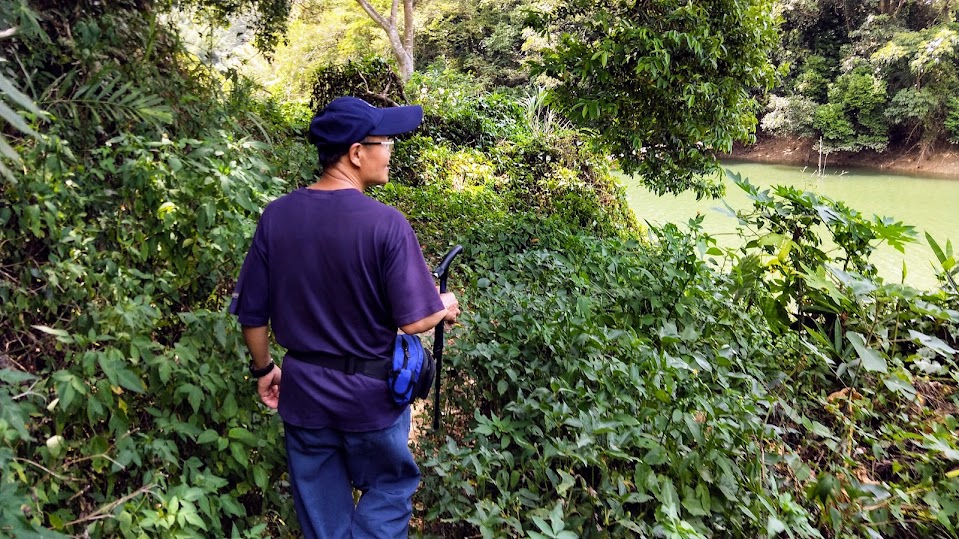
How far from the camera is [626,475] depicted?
182 cm

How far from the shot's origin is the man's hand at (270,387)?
1.84 meters

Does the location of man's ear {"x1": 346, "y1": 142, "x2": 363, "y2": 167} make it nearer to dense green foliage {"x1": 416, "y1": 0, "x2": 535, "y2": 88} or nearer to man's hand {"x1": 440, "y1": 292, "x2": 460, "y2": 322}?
man's hand {"x1": 440, "y1": 292, "x2": 460, "y2": 322}

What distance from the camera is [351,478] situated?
69.6 inches

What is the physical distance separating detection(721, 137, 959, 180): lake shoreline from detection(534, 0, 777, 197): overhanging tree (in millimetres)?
14478

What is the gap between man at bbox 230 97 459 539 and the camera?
1.54m

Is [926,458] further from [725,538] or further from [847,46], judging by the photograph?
[847,46]

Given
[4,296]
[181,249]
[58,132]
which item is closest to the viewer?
[4,296]

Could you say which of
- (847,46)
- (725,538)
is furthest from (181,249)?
(847,46)

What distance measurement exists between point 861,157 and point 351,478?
930 inches

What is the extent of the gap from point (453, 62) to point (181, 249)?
69.2 feet

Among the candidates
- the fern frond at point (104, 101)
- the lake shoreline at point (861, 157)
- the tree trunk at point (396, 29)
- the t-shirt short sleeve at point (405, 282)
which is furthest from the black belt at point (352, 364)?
the lake shoreline at point (861, 157)

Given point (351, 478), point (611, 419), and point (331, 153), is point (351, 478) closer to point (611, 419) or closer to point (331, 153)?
point (611, 419)

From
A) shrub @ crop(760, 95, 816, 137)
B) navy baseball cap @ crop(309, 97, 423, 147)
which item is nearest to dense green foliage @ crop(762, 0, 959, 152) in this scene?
shrub @ crop(760, 95, 816, 137)

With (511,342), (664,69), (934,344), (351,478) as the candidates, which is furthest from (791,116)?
(351,478)
